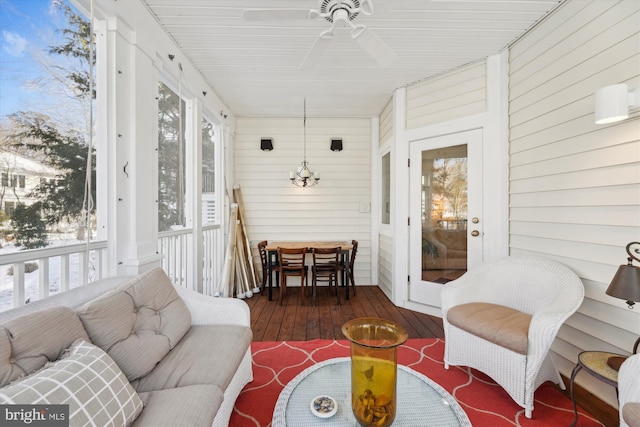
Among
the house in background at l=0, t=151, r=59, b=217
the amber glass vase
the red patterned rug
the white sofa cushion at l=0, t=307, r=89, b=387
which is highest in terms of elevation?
the house in background at l=0, t=151, r=59, b=217

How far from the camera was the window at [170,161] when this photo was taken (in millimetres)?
2510

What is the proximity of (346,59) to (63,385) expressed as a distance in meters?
3.13

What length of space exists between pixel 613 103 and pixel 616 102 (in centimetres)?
1

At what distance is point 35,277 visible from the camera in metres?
1.45

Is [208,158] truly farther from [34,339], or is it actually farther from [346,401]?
[346,401]

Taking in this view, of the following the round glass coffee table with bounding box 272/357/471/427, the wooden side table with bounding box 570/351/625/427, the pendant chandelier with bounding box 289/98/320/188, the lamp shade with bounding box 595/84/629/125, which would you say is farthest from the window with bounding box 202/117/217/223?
the wooden side table with bounding box 570/351/625/427

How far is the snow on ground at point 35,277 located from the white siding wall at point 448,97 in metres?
3.48

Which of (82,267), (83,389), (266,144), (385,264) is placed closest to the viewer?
(83,389)

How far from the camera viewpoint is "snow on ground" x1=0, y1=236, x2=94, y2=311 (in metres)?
1.29

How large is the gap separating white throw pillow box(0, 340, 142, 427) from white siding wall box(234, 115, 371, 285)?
3.48 m

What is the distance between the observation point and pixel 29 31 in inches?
54.6

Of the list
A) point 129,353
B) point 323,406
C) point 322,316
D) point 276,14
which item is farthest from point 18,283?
point 322,316

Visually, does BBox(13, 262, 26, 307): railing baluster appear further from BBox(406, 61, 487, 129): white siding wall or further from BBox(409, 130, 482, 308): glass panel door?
BBox(406, 61, 487, 129): white siding wall

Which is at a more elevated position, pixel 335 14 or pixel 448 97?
pixel 448 97
